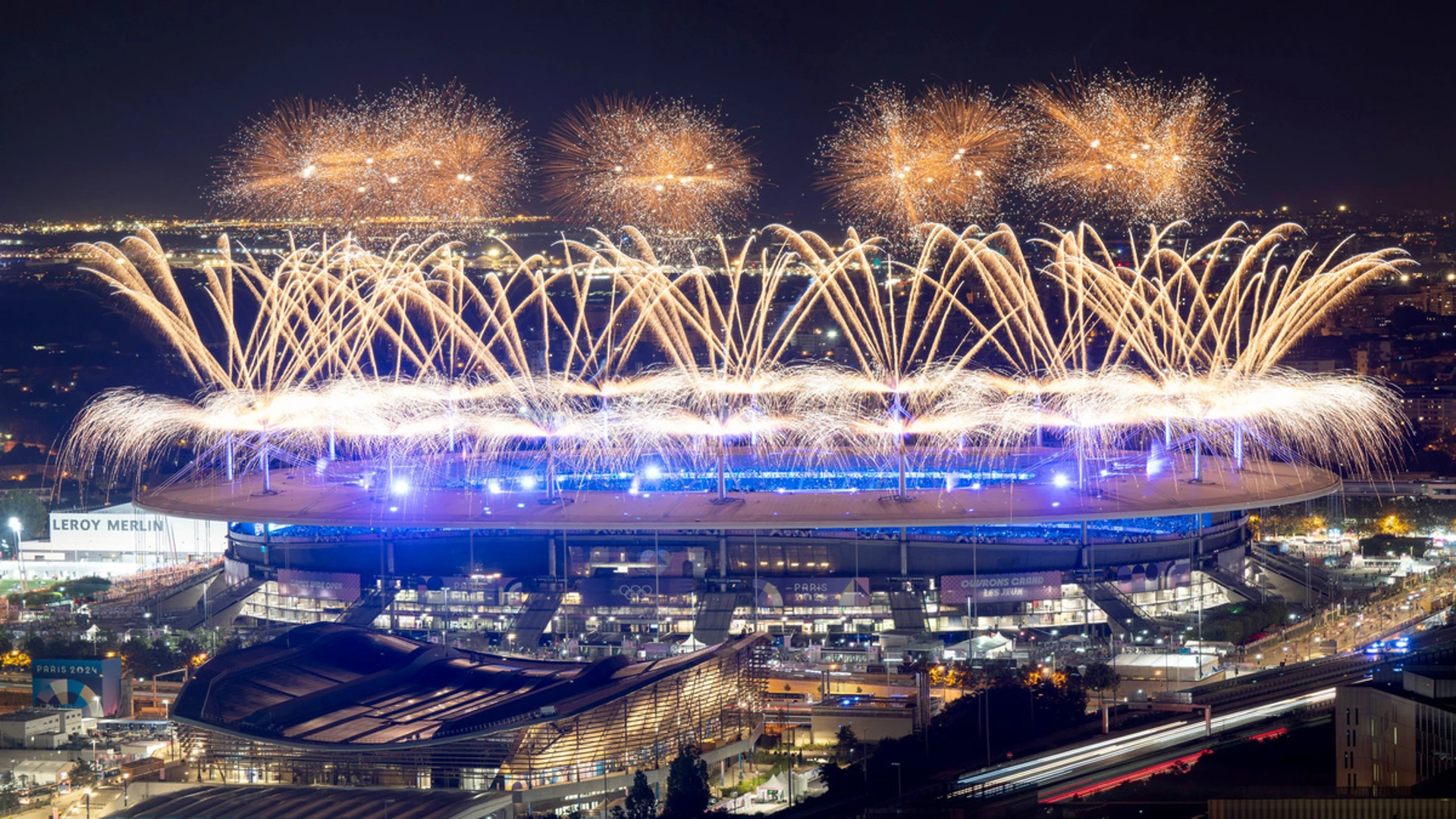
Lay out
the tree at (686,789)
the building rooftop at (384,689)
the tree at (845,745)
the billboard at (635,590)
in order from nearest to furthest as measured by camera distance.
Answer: the tree at (686,789) → the building rooftop at (384,689) → the tree at (845,745) → the billboard at (635,590)

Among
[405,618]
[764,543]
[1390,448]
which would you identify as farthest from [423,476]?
[1390,448]

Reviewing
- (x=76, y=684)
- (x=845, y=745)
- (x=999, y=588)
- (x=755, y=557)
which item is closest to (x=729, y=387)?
(x=755, y=557)

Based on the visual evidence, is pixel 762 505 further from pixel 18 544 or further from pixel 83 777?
pixel 18 544

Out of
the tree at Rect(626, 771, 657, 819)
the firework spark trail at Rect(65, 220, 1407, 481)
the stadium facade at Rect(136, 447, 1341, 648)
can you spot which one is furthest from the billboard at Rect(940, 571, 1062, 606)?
the tree at Rect(626, 771, 657, 819)

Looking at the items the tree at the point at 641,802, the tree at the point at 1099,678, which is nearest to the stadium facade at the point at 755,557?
the tree at the point at 1099,678

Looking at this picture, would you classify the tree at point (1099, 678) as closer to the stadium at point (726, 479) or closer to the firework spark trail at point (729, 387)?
the stadium at point (726, 479)

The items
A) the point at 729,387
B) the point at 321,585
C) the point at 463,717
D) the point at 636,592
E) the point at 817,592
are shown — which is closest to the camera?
the point at 463,717

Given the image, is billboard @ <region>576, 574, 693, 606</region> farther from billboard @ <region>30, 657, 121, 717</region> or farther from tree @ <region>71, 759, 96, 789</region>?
tree @ <region>71, 759, 96, 789</region>
